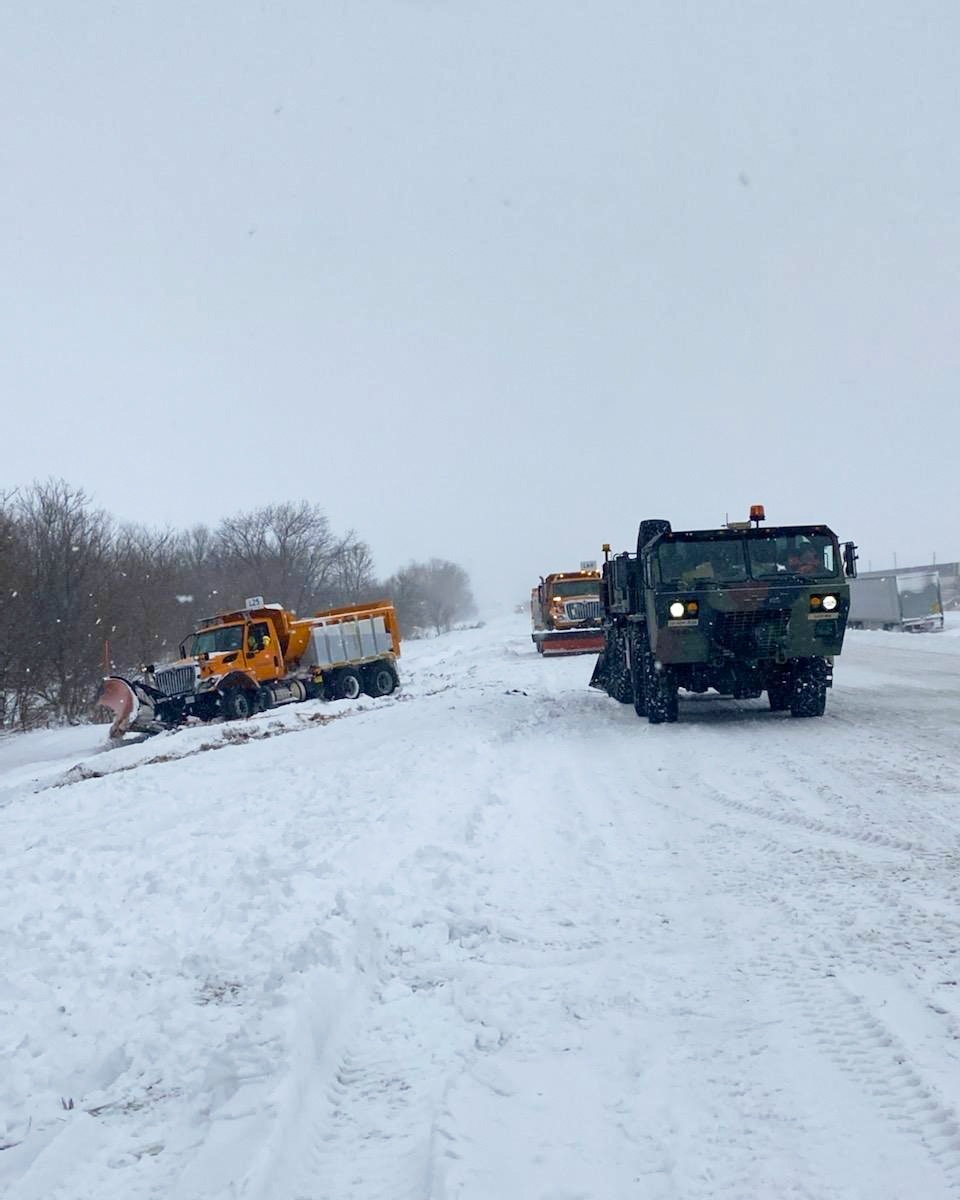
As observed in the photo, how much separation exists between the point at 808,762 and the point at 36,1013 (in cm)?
747

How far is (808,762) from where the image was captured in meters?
9.89

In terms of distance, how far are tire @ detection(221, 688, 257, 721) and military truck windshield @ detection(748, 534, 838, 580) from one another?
577 inches

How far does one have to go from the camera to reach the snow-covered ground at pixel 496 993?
3115 mm

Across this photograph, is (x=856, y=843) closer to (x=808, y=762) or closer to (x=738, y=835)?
(x=738, y=835)

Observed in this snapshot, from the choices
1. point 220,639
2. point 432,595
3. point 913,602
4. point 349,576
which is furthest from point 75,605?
point 432,595

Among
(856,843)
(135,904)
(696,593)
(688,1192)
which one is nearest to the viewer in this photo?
(688,1192)

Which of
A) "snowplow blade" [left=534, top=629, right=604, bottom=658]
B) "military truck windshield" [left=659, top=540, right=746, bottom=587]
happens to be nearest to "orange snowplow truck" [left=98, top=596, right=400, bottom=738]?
"snowplow blade" [left=534, top=629, right=604, bottom=658]

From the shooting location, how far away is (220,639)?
1008 inches

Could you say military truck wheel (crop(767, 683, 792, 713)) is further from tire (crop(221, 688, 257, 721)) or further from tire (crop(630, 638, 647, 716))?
tire (crop(221, 688, 257, 721))

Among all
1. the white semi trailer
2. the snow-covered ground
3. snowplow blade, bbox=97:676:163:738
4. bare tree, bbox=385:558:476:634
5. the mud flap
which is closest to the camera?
the snow-covered ground

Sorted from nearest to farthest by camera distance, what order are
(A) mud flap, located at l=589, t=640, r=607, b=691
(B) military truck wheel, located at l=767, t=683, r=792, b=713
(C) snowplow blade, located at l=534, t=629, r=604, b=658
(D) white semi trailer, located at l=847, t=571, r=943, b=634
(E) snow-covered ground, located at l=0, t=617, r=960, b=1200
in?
1. (E) snow-covered ground, located at l=0, t=617, r=960, b=1200
2. (B) military truck wheel, located at l=767, t=683, r=792, b=713
3. (A) mud flap, located at l=589, t=640, r=607, b=691
4. (C) snowplow blade, located at l=534, t=629, r=604, b=658
5. (D) white semi trailer, located at l=847, t=571, r=943, b=634

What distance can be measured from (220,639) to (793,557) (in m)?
16.1

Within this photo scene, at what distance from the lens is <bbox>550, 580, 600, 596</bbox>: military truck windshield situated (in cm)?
3309

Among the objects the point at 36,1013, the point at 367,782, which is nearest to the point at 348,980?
the point at 36,1013
